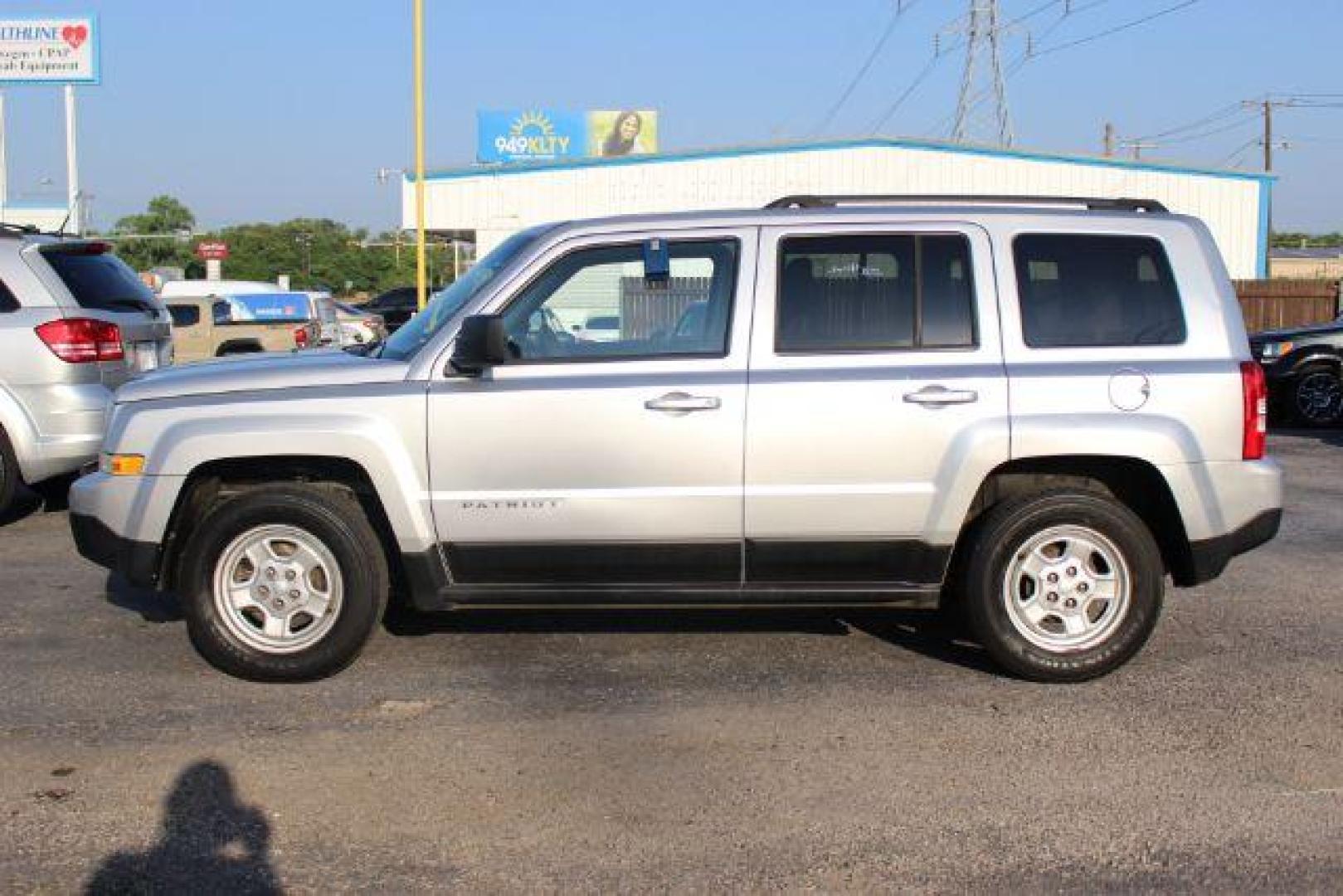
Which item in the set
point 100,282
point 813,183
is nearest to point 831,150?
point 813,183

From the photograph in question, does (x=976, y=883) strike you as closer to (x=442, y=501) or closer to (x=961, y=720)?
(x=961, y=720)

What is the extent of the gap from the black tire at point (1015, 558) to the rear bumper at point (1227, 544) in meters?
0.17

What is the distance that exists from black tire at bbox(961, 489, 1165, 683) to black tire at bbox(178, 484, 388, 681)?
7.97 feet

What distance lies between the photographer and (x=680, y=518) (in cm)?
530

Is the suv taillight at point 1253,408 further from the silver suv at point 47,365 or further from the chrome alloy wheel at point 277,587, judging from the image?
the silver suv at point 47,365

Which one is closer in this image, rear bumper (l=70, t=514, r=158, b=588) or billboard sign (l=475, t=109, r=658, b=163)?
rear bumper (l=70, t=514, r=158, b=588)

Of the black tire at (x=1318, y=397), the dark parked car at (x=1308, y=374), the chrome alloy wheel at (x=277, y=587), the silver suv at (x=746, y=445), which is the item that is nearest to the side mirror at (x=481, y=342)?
the silver suv at (x=746, y=445)

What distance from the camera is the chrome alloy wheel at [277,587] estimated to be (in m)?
5.39

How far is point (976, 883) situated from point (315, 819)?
2.01 metres

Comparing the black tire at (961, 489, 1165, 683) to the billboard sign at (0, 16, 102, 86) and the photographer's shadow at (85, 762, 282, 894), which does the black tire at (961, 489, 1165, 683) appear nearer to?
the photographer's shadow at (85, 762, 282, 894)

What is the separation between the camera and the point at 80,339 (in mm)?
8641

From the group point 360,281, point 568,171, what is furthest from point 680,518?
point 360,281

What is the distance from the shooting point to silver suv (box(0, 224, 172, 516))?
28.0ft

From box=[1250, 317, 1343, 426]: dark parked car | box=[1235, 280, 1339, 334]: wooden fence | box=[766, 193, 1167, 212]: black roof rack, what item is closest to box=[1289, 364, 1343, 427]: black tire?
box=[1250, 317, 1343, 426]: dark parked car
